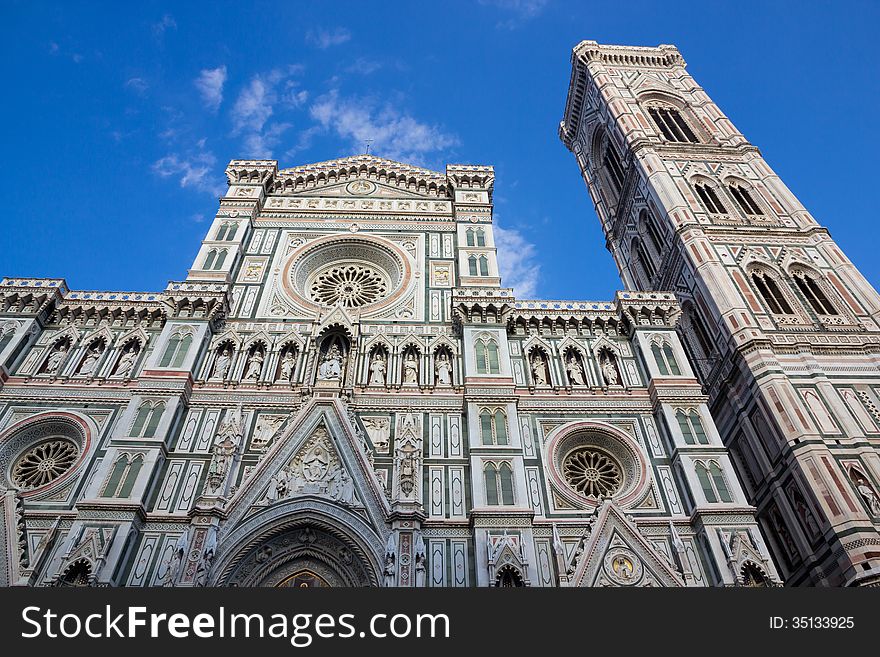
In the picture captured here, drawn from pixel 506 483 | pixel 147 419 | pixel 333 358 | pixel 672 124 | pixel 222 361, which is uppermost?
pixel 672 124

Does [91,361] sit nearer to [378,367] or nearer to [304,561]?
[378,367]

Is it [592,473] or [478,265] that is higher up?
[478,265]

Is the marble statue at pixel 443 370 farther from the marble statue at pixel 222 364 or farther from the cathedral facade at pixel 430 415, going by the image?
the marble statue at pixel 222 364

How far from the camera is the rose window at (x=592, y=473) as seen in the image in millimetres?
15734

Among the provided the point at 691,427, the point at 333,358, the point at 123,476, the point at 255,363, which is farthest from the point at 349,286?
the point at 691,427

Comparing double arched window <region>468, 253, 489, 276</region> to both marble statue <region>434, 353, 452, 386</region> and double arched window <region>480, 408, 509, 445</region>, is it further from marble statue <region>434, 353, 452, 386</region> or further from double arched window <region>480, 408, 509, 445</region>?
double arched window <region>480, 408, 509, 445</region>

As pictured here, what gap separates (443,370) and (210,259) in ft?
29.4

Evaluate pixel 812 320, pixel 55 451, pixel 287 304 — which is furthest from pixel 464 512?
pixel 812 320

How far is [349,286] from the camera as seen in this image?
21703 millimetres

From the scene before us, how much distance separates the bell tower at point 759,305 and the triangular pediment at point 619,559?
4.15m

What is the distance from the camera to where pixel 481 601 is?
9.04 m

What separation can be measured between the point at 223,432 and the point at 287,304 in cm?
546

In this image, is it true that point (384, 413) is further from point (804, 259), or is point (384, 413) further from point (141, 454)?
point (804, 259)

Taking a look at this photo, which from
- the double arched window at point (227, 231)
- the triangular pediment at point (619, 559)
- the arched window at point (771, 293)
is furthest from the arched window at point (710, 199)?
the double arched window at point (227, 231)
